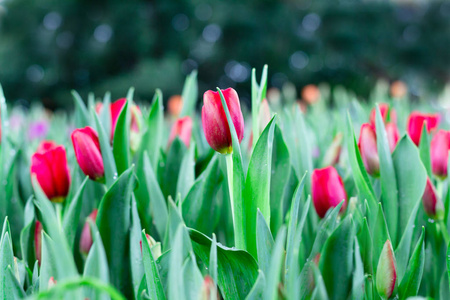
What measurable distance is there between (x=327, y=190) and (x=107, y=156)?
30 centimetres

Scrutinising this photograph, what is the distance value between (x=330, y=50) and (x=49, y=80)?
5631 millimetres

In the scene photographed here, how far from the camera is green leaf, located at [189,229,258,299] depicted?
441 millimetres

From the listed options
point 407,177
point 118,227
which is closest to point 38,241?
point 118,227

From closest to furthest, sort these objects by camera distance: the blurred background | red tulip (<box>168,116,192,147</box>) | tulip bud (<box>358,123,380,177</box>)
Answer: tulip bud (<box>358,123,380,177</box>)
red tulip (<box>168,116,192,147</box>)
the blurred background

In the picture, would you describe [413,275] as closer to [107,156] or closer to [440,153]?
[440,153]

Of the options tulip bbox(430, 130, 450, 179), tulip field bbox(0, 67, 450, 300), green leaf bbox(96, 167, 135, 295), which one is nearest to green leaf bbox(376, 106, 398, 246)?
tulip field bbox(0, 67, 450, 300)

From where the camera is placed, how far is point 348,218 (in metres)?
0.48

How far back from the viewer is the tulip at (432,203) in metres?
0.60

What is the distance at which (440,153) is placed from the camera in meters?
0.66

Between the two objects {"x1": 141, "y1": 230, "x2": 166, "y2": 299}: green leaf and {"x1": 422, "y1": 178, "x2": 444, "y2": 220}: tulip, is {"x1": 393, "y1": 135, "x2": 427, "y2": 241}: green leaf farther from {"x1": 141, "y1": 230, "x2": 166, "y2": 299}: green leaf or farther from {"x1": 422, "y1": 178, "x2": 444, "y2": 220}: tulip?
{"x1": 141, "y1": 230, "x2": 166, "y2": 299}: green leaf

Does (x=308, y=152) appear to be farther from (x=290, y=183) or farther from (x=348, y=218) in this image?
(x=348, y=218)

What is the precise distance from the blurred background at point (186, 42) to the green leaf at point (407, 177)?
804 cm

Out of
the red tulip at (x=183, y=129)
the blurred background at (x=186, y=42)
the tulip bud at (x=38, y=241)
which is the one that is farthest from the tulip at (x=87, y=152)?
the blurred background at (x=186, y=42)

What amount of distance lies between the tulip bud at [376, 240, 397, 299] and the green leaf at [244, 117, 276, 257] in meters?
0.13
